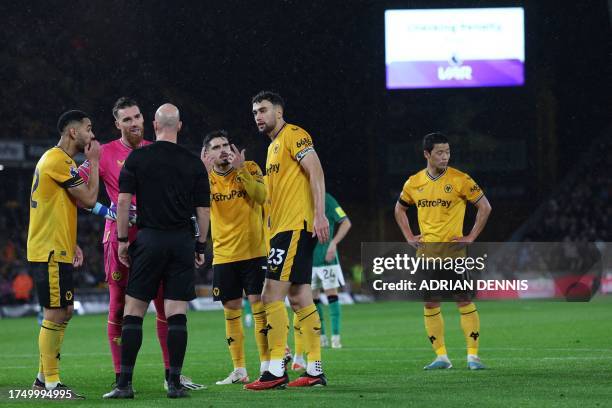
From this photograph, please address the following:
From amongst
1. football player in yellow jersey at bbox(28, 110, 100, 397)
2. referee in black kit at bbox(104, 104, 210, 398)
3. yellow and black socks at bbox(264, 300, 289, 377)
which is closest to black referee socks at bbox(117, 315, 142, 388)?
referee in black kit at bbox(104, 104, 210, 398)

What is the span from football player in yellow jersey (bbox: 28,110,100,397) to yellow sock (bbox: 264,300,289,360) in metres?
1.52

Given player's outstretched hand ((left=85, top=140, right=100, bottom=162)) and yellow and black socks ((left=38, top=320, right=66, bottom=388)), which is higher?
player's outstretched hand ((left=85, top=140, right=100, bottom=162))

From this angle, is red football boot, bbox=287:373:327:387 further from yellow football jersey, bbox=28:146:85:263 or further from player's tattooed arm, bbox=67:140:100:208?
player's tattooed arm, bbox=67:140:100:208

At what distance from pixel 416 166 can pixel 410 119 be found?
8.95 ft

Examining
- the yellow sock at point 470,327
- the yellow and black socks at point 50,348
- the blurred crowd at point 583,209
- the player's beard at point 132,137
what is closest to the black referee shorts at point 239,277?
the player's beard at point 132,137

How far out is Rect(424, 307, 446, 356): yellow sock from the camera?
32.8 feet

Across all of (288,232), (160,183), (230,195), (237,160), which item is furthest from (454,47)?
(160,183)

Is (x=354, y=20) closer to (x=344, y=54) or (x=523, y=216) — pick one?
(x=344, y=54)

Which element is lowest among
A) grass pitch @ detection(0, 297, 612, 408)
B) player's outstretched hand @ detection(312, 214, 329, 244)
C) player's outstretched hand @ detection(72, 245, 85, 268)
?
grass pitch @ detection(0, 297, 612, 408)

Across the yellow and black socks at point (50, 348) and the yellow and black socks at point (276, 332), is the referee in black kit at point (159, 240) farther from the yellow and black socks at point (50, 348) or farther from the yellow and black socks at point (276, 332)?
the yellow and black socks at point (276, 332)

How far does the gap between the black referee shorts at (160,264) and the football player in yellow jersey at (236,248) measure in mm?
1339

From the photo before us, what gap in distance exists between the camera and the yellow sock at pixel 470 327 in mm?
9867

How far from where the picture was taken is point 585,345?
40.2ft

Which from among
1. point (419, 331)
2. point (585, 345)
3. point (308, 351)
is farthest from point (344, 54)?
point (308, 351)
